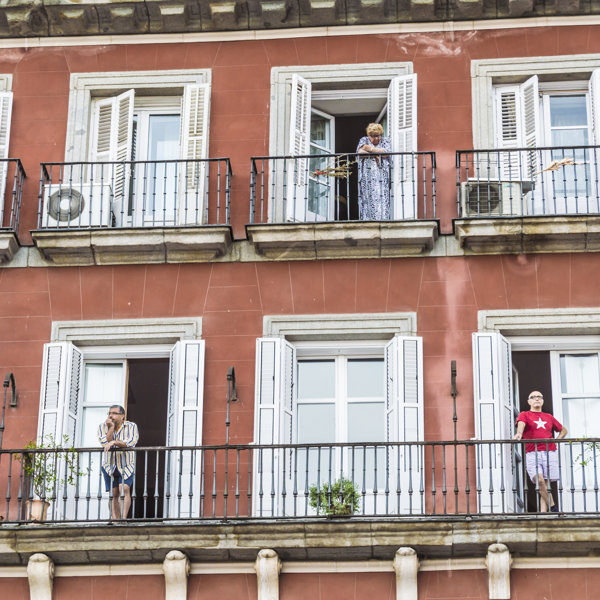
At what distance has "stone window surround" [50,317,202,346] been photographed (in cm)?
Answer: 2111

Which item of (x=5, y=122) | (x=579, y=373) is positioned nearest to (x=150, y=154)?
(x=5, y=122)

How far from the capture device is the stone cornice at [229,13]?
22359mm

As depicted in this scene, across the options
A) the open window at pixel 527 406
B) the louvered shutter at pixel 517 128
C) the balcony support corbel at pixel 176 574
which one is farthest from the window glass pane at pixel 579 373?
the balcony support corbel at pixel 176 574

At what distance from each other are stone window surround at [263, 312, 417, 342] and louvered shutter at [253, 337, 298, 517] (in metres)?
0.20

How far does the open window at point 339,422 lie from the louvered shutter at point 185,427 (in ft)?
2.14

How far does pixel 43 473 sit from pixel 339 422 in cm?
332

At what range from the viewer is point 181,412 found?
20547 millimetres

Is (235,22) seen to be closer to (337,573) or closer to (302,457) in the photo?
(302,457)

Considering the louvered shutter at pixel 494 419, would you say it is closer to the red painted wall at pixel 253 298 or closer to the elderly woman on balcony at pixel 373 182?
the red painted wall at pixel 253 298

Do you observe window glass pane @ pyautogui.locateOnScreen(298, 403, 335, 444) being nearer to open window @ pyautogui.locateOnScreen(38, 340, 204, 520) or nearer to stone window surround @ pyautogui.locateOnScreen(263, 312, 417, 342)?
stone window surround @ pyautogui.locateOnScreen(263, 312, 417, 342)

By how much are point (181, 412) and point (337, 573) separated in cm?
259

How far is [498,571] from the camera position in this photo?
19.1 meters

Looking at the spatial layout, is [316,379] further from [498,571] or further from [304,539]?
[498,571]

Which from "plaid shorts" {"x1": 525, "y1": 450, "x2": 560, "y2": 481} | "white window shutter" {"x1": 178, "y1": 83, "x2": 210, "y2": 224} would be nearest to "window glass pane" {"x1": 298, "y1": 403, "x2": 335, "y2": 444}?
"plaid shorts" {"x1": 525, "y1": 450, "x2": 560, "y2": 481}
